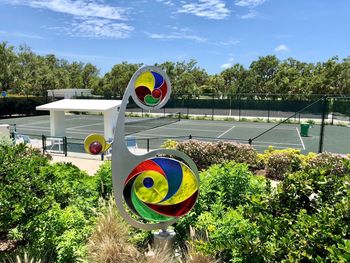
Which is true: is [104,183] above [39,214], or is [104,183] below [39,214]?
below

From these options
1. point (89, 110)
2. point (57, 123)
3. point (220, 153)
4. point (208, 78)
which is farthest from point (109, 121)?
point (208, 78)

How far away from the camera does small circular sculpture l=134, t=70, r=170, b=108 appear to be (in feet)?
15.9

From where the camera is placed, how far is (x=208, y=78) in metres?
69.8

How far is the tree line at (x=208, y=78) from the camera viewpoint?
4634 centimetres

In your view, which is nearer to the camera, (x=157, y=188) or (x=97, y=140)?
(x=157, y=188)

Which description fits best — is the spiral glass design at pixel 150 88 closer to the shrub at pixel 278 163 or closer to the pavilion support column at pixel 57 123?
the shrub at pixel 278 163

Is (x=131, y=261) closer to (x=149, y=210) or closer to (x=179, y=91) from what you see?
(x=149, y=210)

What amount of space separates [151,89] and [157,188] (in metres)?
1.51

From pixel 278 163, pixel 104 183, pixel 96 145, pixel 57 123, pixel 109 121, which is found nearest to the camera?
pixel 96 145

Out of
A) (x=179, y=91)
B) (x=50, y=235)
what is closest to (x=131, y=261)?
(x=50, y=235)

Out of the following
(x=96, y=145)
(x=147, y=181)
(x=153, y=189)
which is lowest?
(x=153, y=189)

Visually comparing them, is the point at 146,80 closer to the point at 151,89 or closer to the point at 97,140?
the point at 151,89

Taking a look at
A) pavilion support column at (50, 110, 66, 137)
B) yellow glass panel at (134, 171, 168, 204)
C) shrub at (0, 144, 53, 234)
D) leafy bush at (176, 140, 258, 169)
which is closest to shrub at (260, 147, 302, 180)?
leafy bush at (176, 140, 258, 169)

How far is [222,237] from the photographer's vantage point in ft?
13.5
